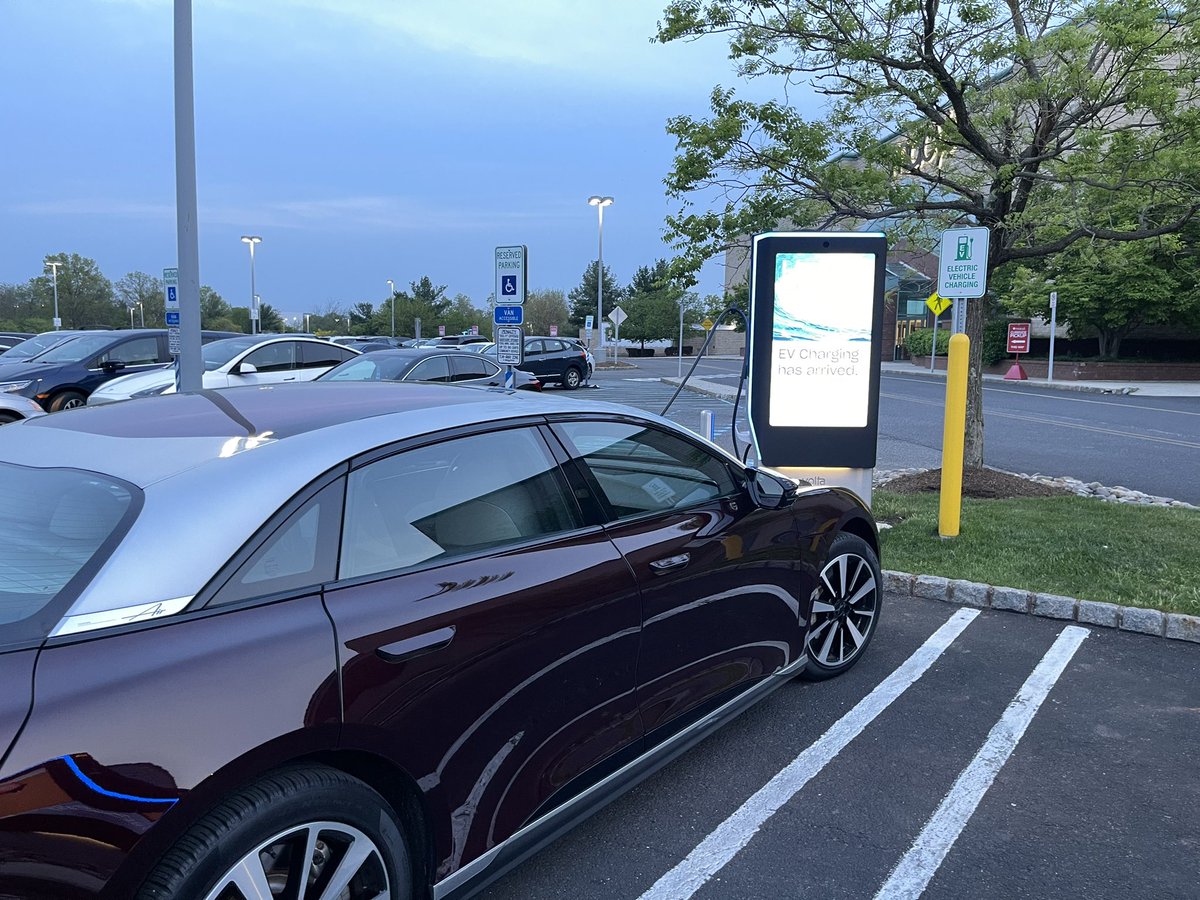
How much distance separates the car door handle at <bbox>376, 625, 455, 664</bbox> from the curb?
173 inches

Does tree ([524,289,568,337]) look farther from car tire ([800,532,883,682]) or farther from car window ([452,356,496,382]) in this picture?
car tire ([800,532,883,682])

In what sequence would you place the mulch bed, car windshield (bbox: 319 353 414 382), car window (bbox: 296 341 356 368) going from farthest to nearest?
car window (bbox: 296 341 356 368) < car windshield (bbox: 319 353 414 382) < the mulch bed

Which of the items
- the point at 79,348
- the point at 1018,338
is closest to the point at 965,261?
the point at 79,348

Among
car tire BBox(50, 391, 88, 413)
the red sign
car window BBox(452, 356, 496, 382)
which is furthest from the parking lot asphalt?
the red sign

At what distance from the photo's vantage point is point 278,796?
6.18 ft

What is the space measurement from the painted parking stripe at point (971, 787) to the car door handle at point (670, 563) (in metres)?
1.19

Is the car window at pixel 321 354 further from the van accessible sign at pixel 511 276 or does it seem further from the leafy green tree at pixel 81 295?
the leafy green tree at pixel 81 295

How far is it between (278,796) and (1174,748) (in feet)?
12.1

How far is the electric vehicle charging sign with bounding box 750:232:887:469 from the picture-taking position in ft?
22.6

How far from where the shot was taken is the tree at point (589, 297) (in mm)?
91438

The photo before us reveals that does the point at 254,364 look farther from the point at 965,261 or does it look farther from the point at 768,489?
the point at 768,489

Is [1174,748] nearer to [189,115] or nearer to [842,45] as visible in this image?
[842,45]

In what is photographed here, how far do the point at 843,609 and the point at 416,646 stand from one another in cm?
274

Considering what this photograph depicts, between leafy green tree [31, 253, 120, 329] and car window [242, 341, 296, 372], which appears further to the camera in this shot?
leafy green tree [31, 253, 120, 329]
